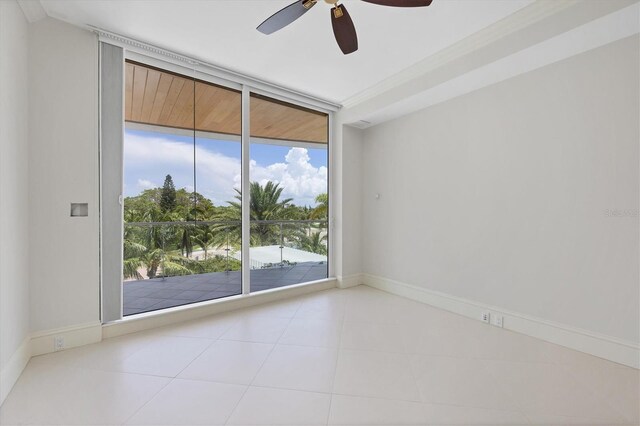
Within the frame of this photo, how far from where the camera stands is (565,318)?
248cm

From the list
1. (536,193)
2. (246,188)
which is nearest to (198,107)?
(246,188)

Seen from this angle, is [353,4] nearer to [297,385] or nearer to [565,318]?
[297,385]

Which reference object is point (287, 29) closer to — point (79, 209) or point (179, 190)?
point (179, 190)

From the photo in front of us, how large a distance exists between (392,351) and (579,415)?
1191 mm

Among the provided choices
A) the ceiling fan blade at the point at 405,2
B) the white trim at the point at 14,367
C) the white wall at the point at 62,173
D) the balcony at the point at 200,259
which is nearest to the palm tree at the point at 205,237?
the balcony at the point at 200,259

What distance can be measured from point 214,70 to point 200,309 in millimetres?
2740

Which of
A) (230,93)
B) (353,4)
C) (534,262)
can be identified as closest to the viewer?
(353,4)

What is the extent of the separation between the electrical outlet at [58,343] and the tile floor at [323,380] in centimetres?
6

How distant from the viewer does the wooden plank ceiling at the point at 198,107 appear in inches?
123

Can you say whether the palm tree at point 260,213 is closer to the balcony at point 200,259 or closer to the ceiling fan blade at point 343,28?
the balcony at point 200,259

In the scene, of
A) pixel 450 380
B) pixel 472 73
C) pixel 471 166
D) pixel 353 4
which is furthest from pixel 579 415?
pixel 353 4

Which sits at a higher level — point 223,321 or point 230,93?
point 230,93

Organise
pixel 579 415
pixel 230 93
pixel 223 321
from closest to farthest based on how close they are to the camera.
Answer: pixel 579 415 < pixel 223 321 < pixel 230 93

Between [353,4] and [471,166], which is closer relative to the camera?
[353,4]
